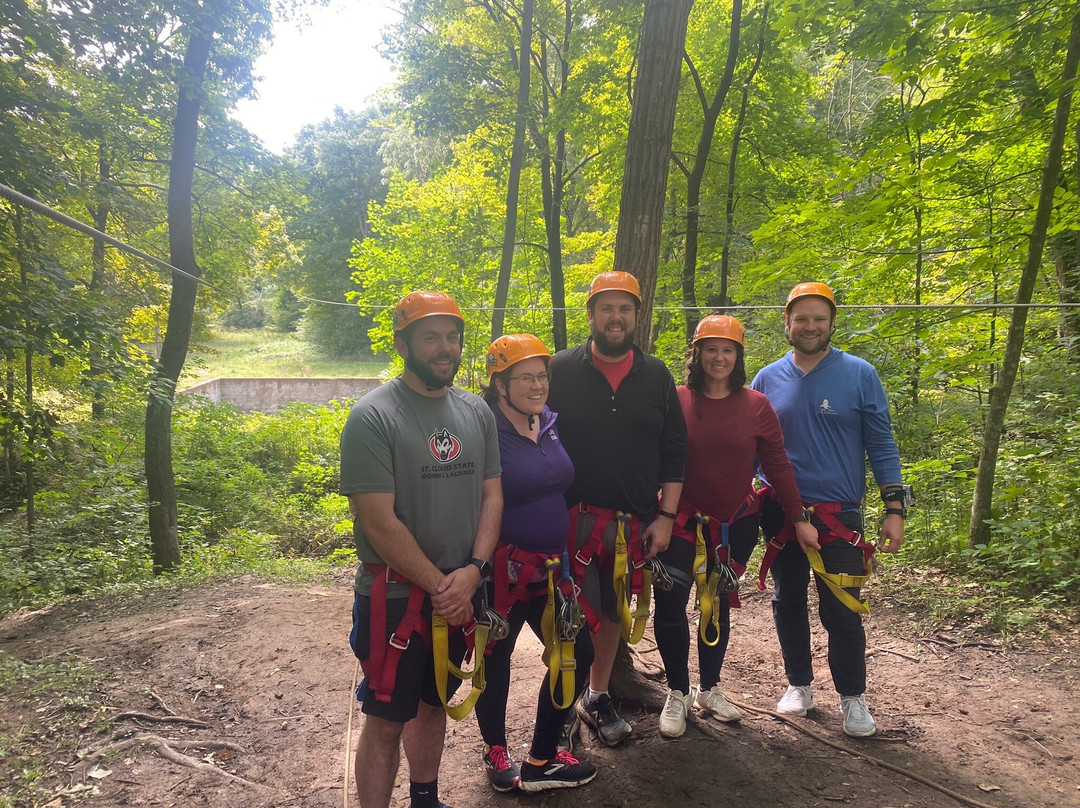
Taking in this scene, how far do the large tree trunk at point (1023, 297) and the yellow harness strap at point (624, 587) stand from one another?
11.2 ft

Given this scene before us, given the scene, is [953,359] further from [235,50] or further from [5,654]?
[235,50]

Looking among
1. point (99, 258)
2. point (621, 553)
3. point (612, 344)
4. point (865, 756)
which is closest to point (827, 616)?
point (865, 756)

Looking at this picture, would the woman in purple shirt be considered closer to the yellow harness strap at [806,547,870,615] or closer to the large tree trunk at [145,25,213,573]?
the yellow harness strap at [806,547,870,615]

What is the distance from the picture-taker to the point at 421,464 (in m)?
2.12

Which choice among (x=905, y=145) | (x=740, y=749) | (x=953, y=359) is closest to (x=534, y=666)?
(x=740, y=749)

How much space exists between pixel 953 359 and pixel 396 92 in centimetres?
1051

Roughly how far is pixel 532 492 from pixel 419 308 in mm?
825

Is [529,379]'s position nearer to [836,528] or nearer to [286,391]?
[836,528]

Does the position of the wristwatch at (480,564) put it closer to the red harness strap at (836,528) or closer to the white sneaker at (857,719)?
the red harness strap at (836,528)

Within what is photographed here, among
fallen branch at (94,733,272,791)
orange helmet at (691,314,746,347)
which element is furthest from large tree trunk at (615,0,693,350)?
fallen branch at (94,733,272,791)

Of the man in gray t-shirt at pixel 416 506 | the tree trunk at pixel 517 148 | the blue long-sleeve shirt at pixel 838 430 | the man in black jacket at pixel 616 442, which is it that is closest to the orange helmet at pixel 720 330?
the man in black jacket at pixel 616 442

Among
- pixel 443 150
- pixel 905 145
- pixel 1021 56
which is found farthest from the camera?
pixel 443 150

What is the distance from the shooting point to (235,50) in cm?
814

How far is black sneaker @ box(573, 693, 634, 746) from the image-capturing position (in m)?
2.86
